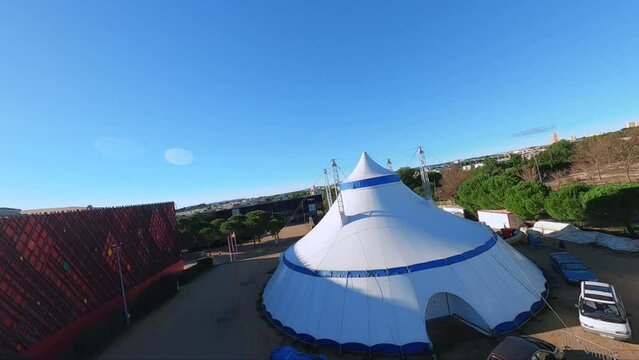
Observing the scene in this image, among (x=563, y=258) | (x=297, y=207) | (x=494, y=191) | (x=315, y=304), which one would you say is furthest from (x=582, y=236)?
(x=297, y=207)

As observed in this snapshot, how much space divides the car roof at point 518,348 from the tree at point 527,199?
2065cm

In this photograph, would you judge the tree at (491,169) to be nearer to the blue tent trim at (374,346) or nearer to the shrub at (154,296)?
the blue tent trim at (374,346)

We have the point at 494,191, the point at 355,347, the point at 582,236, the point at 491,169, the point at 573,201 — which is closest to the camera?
the point at 355,347

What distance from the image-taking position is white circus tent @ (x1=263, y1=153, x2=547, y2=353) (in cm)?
1208

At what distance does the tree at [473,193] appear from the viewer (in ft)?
128

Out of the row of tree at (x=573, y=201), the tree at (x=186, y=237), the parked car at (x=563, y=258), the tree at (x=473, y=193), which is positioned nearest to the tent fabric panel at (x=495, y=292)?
the parked car at (x=563, y=258)

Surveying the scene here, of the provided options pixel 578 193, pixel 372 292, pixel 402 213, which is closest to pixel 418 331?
pixel 372 292

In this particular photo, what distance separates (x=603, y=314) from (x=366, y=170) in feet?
39.9

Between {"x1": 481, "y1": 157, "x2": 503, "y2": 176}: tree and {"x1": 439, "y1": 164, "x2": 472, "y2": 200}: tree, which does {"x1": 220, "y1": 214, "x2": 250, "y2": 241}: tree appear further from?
{"x1": 481, "y1": 157, "x2": 503, "y2": 176}: tree

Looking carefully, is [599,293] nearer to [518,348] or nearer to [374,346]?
[518,348]

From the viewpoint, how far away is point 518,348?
9.68 meters

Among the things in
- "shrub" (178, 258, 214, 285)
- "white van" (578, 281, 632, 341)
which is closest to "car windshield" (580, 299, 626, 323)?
"white van" (578, 281, 632, 341)

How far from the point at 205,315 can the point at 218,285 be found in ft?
22.5

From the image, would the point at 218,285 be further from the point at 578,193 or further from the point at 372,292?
the point at 578,193
